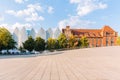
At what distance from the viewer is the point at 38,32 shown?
92.9 meters

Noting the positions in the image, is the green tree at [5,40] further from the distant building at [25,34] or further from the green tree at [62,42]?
the distant building at [25,34]

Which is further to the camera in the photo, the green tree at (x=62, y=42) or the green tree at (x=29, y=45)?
the green tree at (x=29, y=45)

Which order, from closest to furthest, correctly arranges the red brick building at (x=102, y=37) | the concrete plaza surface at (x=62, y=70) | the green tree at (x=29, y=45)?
1. the concrete plaza surface at (x=62, y=70)
2. the green tree at (x=29, y=45)
3. the red brick building at (x=102, y=37)

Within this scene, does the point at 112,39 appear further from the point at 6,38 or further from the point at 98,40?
the point at 6,38

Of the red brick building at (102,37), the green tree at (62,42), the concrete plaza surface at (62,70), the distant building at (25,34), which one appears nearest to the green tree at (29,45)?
the green tree at (62,42)

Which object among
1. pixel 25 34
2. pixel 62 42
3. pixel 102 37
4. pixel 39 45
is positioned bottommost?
pixel 39 45

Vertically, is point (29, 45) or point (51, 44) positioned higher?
point (51, 44)

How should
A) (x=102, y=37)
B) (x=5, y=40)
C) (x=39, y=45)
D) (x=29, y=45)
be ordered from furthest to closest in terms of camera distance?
(x=102, y=37) → (x=39, y=45) → (x=29, y=45) → (x=5, y=40)

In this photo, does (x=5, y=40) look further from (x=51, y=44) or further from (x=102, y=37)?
(x=102, y=37)

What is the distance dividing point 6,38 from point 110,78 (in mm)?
46429

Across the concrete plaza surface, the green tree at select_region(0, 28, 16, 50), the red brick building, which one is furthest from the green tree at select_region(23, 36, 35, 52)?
the concrete plaza surface

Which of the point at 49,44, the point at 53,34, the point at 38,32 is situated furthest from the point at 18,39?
the point at 49,44

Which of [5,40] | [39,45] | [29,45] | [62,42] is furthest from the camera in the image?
[39,45]

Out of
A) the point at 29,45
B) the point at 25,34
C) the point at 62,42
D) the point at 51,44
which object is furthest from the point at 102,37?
the point at 29,45
